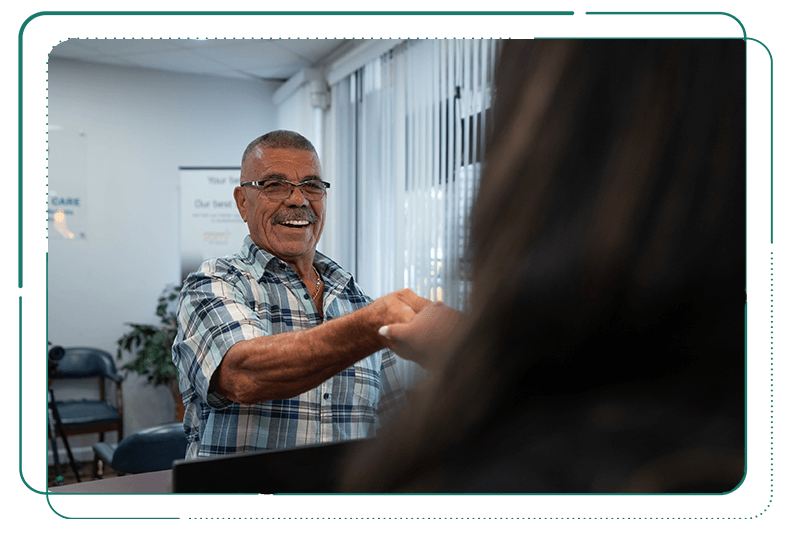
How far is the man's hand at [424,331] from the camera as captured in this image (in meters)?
0.26

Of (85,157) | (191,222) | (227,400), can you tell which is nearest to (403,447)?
(227,400)

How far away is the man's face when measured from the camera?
24.9 inches

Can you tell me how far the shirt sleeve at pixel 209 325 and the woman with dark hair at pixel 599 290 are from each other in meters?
0.26

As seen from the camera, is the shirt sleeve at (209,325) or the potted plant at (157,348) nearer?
the shirt sleeve at (209,325)

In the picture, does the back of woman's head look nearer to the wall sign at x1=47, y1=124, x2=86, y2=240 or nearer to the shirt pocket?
the shirt pocket

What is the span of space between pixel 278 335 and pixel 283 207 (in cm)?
27

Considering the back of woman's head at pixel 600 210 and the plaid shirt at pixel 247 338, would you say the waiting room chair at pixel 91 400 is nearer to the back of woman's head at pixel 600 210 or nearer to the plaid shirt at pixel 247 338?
the plaid shirt at pixel 247 338

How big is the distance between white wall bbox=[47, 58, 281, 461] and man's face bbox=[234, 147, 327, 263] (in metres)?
1.89

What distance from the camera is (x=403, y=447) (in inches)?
10.8

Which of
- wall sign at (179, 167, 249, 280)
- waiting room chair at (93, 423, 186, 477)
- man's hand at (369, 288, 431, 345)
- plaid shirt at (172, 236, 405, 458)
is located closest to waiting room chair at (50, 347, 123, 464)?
wall sign at (179, 167, 249, 280)

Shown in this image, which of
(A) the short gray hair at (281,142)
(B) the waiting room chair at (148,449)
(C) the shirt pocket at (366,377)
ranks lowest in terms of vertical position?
(B) the waiting room chair at (148,449)

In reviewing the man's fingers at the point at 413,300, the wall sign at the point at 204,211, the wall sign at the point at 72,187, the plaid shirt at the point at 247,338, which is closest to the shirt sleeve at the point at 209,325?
the plaid shirt at the point at 247,338

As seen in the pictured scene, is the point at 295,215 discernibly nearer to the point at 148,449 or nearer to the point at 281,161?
the point at 281,161
